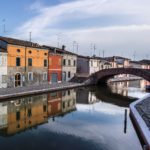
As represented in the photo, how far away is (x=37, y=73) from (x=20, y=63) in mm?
4795

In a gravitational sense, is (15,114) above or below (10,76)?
below

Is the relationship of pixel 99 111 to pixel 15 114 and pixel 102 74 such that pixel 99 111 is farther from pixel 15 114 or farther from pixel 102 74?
pixel 102 74

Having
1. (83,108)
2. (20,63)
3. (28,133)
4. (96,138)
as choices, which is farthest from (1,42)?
(96,138)

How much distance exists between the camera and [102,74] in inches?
2527

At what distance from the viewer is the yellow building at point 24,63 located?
4180 cm

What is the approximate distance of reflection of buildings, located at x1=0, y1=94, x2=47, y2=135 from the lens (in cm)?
2299

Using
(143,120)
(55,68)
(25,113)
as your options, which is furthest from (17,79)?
(143,120)

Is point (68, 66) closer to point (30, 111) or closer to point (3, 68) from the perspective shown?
point (3, 68)

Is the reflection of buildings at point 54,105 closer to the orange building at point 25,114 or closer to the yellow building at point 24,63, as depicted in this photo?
the orange building at point 25,114

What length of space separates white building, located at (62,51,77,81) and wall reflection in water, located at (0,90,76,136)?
1917 centimetres

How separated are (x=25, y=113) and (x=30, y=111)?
1.07 metres

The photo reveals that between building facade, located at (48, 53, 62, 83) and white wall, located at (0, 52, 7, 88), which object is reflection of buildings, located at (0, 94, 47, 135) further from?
building facade, located at (48, 53, 62, 83)

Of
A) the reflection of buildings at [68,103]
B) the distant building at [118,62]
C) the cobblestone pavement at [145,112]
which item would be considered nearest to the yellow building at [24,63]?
the reflection of buildings at [68,103]

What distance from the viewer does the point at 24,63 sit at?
4494 centimetres
